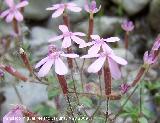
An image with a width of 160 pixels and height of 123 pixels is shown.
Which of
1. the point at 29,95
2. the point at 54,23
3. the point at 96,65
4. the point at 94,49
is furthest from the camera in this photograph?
the point at 54,23

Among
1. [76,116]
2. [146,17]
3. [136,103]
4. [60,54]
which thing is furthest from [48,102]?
[146,17]

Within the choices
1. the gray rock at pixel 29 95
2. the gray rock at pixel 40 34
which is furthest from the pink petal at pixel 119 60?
the gray rock at pixel 40 34

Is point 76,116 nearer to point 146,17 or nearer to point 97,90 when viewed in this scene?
point 97,90

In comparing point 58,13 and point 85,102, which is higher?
point 58,13

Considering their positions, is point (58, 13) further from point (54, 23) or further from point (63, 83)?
point (54, 23)

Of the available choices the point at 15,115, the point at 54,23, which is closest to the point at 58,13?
the point at 15,115
